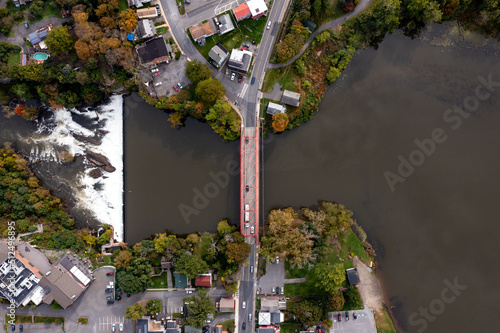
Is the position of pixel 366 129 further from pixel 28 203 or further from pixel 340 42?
pixel 28 203

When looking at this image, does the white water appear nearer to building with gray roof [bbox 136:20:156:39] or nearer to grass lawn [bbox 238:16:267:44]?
building with gray roof [bbox 136:20:156:39]

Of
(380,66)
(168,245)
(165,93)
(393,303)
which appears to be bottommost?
(393,303)

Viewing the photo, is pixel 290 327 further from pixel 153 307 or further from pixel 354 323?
pixel 153 307

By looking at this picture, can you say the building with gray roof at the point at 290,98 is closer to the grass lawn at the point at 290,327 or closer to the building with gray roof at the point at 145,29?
the building with gray roof at the point at 145,29

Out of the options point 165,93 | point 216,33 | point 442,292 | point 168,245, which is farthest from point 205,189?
point 442,292

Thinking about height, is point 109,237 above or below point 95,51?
below

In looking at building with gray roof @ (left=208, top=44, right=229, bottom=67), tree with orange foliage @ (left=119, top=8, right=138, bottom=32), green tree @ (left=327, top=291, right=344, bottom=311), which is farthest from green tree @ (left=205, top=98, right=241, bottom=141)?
green tree @ (left=327, top=291, right=344, bottom=311)

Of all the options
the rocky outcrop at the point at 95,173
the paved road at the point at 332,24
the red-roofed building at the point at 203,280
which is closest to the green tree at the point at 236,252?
the red-roofed building at the point at 203,280
